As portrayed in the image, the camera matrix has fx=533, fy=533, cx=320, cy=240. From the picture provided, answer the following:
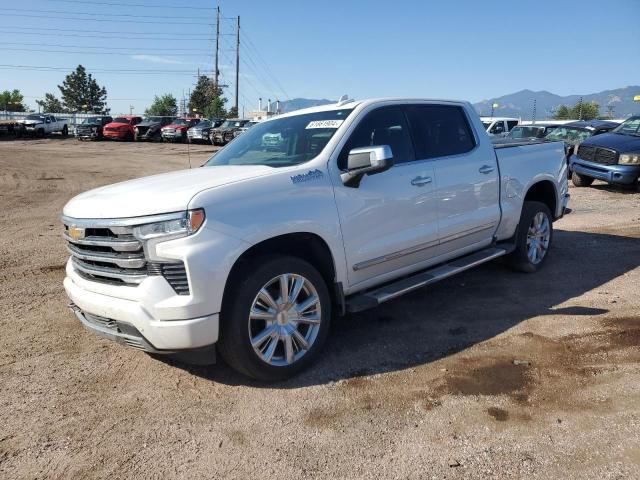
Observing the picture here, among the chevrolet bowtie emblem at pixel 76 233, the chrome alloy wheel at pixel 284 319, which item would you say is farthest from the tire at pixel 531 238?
the chevrolet bowtie emblem at pixel 76 233

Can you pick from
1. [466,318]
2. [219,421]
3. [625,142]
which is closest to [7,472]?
[219,421]

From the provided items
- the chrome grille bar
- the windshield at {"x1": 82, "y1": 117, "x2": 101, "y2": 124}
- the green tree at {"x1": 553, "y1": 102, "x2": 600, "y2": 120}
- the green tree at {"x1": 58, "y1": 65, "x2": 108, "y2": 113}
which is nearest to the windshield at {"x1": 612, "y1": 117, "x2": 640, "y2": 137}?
the chrome grille bar

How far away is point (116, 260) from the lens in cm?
329

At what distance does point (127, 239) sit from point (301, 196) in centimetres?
115

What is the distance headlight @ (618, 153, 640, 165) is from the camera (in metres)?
12.2

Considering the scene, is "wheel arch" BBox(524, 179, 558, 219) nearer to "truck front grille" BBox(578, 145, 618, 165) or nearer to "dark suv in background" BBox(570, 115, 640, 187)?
"dark suv in background" BBox(570, 115, 640, 187)

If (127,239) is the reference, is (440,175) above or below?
above

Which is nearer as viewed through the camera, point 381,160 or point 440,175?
point 381,160

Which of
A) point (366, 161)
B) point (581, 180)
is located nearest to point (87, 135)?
point (581, 180)

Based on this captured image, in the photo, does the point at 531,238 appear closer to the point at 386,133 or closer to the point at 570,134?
the point at 386,133

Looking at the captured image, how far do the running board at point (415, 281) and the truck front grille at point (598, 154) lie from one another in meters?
8.72

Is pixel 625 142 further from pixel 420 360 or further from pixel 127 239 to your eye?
pixel 127 239

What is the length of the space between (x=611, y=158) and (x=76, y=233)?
12.5 meters

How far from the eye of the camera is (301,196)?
11.9 feet
